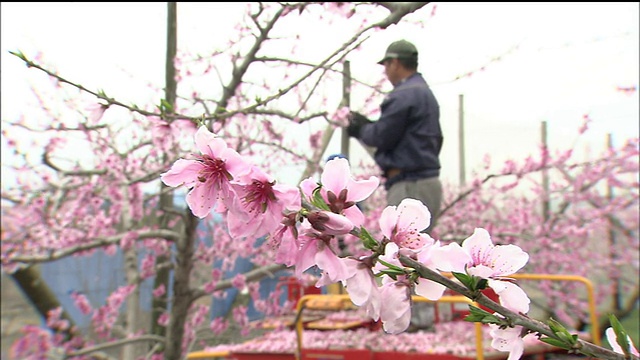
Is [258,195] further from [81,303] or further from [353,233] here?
[81,303]

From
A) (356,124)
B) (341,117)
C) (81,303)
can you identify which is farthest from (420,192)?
(81,303)

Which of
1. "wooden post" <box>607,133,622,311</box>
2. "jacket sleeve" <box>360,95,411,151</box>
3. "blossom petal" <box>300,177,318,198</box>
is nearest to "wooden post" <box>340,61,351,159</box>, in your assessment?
"jacket sleeve" <box>360,95,411,151</box>

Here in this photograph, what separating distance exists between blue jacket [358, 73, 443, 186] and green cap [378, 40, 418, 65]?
5.1 inches

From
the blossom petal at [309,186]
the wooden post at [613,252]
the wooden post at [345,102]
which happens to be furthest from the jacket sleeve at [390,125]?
the wooden post at [613,252]

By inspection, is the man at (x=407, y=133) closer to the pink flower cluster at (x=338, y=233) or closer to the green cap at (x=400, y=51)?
the green cap at (x=400, y=51)

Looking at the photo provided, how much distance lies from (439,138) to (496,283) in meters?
2.50

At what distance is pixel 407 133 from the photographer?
3.12 metres

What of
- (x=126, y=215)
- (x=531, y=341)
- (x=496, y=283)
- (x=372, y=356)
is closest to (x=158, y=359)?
A: (x=126, y=215)

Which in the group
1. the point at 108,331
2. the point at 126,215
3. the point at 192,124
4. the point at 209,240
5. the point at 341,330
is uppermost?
the point at 192,124

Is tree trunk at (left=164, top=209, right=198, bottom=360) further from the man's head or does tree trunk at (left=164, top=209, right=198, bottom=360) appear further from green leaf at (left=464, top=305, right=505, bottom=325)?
green leaf at (left=464, top=305, right=505, bottom=325)

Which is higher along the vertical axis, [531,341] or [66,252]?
[66,252]

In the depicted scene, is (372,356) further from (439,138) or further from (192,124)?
(192,124)

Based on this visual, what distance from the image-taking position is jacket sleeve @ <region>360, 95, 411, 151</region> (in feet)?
9.91

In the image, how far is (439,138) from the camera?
314 centimetres
